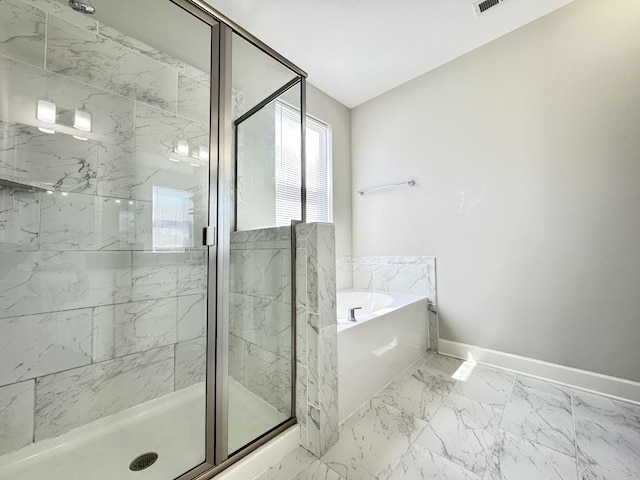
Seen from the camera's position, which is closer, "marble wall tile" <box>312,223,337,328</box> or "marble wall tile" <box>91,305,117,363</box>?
"marble wall tile" <box>312,223,337,328</box>

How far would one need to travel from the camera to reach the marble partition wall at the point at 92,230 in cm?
126

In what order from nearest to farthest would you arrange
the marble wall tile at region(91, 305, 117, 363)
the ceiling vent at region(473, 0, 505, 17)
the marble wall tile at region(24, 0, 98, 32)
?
the marble wall tile at region(24, 0, 98, 32) < the marble wall tile at region(91, 305, 117, 363) < the ceiling vent at region(473, 0, 505, 17)

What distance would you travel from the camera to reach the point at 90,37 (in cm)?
148

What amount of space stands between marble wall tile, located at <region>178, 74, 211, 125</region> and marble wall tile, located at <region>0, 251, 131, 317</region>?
963 mm

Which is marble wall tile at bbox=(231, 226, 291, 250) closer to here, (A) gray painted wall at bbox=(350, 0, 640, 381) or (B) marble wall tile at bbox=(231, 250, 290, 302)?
(B) marble wall tile at bbox=(231, 250, 290, 302)

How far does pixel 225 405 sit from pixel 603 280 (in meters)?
2.31

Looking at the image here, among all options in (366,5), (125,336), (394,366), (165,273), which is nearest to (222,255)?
(165,273)

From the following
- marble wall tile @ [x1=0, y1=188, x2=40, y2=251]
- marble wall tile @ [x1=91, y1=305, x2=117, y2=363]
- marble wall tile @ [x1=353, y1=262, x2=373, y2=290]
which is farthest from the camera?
marble wall tile @ [x1=353, y1=262, x2=373, y2=290]

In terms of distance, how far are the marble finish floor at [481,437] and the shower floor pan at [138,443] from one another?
10.1 inches

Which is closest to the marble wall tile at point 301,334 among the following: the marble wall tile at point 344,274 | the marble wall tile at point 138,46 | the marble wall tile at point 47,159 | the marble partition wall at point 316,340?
the marble partition wall at point 316,340

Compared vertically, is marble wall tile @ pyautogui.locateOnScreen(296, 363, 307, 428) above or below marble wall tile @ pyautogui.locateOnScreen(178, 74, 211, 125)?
below

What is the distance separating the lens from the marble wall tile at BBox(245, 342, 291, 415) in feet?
4.55

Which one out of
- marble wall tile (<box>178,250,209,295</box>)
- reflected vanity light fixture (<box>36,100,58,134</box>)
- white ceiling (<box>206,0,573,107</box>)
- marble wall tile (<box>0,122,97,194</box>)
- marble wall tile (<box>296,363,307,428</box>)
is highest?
white ceiling (<box>206,0,573,107</box>)

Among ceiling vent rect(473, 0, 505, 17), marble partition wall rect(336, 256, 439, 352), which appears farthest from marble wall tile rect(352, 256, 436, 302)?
ceiling vent rect(473, 0, 505, 17)
